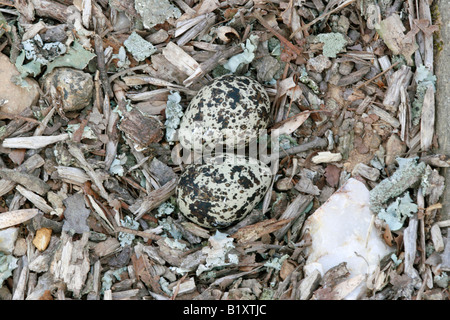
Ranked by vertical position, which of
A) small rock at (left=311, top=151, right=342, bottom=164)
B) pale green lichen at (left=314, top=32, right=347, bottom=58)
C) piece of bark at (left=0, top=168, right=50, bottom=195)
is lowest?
piece of bark at (left=0, top=168, right=50, bottom=195)

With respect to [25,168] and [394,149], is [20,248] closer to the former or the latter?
[25,168]

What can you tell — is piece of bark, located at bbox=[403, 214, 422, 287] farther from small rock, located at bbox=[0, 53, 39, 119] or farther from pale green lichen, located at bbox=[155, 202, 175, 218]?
small rock, located at bbox=[0, 53, 39, 119]

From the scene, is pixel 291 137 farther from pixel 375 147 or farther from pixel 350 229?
pixel 350 229

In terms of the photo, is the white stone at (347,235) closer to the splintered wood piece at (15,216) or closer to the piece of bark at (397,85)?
the piece of bark at (397,85)

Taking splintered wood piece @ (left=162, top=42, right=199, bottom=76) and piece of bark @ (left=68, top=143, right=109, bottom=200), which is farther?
splintered wood piece @ (left=162, top=42, right=199, bottom=76)

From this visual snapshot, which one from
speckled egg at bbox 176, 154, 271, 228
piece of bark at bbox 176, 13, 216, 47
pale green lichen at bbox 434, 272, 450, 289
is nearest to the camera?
pale green lichen at bbox 434, 272, 450, 289

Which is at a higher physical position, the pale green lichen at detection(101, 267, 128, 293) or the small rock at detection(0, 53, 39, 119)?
the small rock at detection(0, 53, 39, 119)

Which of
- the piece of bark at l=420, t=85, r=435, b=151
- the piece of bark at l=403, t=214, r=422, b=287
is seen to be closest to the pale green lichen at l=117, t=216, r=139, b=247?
the piece of bark at l=403, t=214, r=422, b=287
